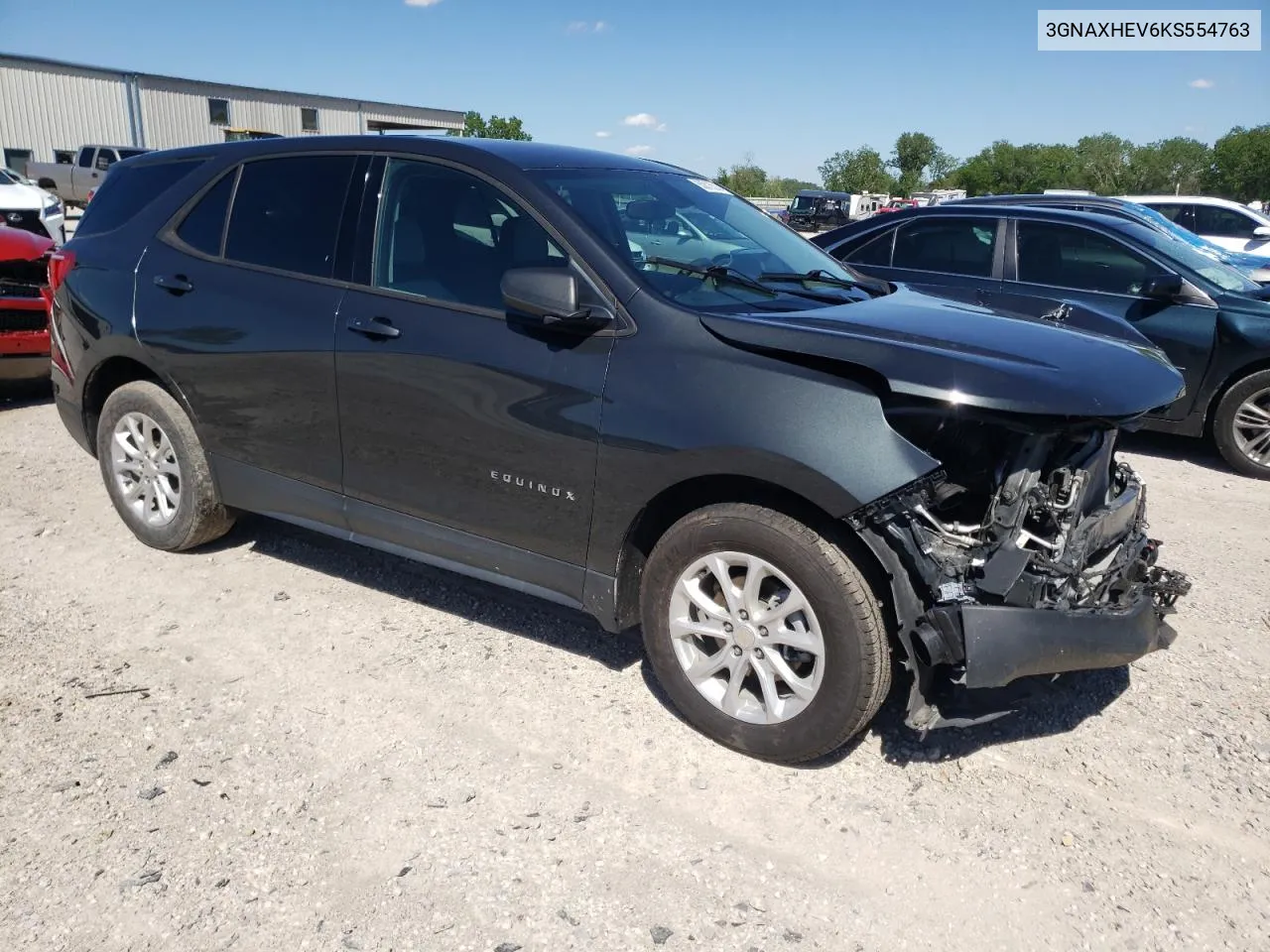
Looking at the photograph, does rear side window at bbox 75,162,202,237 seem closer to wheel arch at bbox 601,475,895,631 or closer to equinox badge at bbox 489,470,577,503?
equinox badge at bbox 489,470,577,503

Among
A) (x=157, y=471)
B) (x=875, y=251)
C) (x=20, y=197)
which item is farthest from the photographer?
(x=20, y=197)

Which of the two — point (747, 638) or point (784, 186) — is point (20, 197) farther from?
point (784, 186)

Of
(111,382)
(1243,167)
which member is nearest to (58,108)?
(111,382)

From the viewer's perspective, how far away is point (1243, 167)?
63.7m

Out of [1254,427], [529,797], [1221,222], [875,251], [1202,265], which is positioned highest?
[1221,222]

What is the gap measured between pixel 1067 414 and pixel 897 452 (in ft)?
1.53

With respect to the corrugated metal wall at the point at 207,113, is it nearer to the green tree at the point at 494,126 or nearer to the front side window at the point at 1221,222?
the green tree at the point at 494,126

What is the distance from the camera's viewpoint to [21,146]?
37.4m

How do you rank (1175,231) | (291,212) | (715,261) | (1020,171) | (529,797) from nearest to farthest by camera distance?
1. (529,797)
2. (715,261)
3. (291,212)
4. (1175,231)
5. (1020,171)

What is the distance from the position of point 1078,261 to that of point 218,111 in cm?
4626

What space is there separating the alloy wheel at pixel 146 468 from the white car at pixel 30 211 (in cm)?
1140

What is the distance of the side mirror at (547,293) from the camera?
304 centimetres

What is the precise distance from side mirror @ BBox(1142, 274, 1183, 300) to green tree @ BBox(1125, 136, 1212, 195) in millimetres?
70918

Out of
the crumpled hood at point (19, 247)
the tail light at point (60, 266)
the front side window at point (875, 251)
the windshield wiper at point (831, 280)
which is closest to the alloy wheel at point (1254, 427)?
the front side window at point (875, 251)
